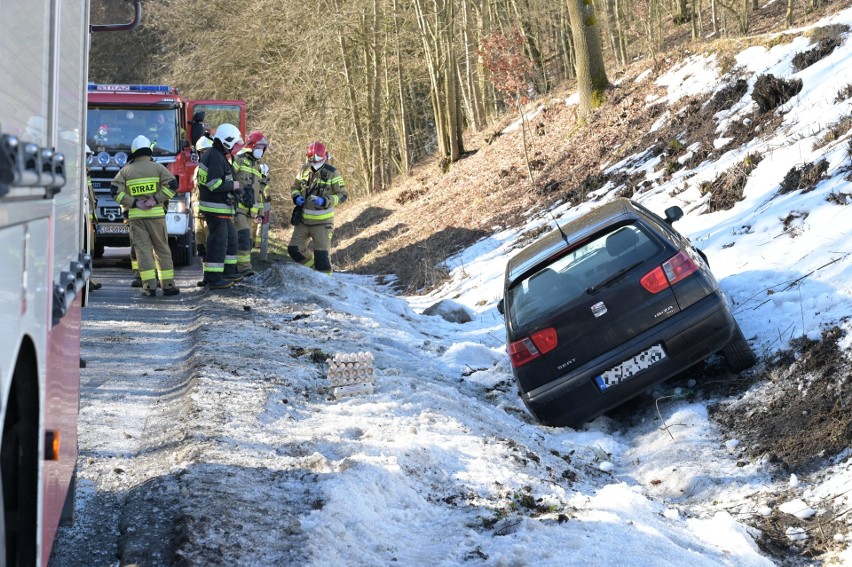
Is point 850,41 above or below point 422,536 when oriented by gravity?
above

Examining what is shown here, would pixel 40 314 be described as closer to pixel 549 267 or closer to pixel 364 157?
pixel 549 267

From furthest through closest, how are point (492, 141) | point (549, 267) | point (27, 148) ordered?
point (492, 141), point (549, 267), point (27, 148)

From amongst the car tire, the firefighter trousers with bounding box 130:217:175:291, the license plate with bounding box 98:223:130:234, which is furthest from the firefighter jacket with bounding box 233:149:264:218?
the car tire

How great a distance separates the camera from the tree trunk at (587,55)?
21797 mm

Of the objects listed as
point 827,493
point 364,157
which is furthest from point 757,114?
point 364,157

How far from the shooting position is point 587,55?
22312 mm

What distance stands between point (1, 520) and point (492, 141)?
1087 inches

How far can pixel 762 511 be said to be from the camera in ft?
18.5

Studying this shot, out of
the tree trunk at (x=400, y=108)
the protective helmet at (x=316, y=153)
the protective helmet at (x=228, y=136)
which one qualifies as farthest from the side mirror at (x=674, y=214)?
the tree trunk at (x=400, y=108)

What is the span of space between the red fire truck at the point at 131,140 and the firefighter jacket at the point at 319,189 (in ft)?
8.71

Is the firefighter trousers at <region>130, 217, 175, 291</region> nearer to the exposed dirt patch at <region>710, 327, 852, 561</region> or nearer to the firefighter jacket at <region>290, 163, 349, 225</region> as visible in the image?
the firefighter jacket at <region>290, 163, 349, 225</region>

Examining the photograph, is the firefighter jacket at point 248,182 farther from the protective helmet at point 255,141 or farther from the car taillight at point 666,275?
the car taillight at point 666,275

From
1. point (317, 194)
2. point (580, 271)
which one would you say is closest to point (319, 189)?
point (317, 194)

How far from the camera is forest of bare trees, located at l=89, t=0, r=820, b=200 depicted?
1246 inches
